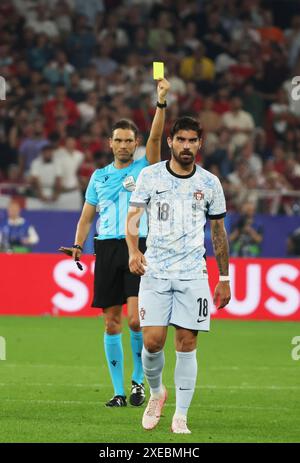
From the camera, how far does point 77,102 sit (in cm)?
2508

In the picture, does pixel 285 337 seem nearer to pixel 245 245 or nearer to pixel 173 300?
pixel 245 245

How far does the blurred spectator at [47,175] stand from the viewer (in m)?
22.4

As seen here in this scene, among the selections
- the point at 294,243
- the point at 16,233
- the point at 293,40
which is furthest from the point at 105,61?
the point at 294,243

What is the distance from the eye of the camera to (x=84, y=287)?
19.8 meters

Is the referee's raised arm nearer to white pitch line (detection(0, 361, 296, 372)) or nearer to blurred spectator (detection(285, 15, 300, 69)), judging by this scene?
white pitch line (detection(0, 361, 296, 372))

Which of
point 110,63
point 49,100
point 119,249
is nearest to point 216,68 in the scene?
point 110,63

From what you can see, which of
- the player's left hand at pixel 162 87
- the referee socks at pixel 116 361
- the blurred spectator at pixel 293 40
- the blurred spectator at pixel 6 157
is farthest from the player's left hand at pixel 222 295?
the blurred spectator at pixel 293 40

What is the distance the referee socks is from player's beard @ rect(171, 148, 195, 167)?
7.77 feet

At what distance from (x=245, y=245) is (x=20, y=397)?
11.2 metres

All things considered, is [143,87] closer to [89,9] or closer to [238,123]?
[238,123]

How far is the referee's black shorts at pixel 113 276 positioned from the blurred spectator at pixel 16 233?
10.3 m

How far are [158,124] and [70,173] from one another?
13022mm

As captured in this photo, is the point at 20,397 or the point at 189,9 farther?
the point at 189,9

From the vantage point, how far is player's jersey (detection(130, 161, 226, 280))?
9.04 m
